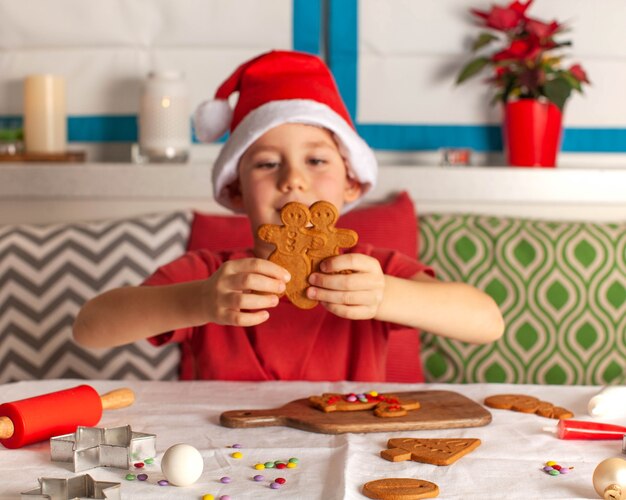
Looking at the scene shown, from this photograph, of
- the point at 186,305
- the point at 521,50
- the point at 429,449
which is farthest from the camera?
the point at 521,50

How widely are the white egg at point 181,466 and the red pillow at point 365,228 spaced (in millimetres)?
1311

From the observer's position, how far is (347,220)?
2.16 m

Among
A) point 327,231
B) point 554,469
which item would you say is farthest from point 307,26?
point 554,469

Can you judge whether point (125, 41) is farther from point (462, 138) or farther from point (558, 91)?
point (558, 91)

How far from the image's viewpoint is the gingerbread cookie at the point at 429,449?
0.91 m

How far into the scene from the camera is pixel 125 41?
2512 millimetres

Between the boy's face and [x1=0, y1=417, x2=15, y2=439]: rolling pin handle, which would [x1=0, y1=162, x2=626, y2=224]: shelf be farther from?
[x1=0, y1=417, x2=15, y2=439]: rolling pin handle

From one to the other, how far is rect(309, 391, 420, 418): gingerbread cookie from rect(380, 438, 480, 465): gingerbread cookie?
0.31 ft

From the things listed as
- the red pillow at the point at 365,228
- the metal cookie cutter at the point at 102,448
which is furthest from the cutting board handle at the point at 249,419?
the red pillow at the point at 365,228

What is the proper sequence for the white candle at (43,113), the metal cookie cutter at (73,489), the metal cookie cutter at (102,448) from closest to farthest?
the metal cookie cutter at (73,489) < the metal cookie cutter at (102,448) < the white candle at (43,113)

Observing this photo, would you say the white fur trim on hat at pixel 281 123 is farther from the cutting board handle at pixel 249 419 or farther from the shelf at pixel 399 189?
the shelf at pixel 399 189

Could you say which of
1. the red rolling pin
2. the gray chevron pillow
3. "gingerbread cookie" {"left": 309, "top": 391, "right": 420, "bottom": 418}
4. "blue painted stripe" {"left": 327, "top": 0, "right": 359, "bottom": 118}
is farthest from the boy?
"blue painted stripe" {"left": 327, "top": 0, "right": 359, "bottom": 118}

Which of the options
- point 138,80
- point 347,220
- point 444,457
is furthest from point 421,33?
point 444,457

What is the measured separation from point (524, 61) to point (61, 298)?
4.27 feet
